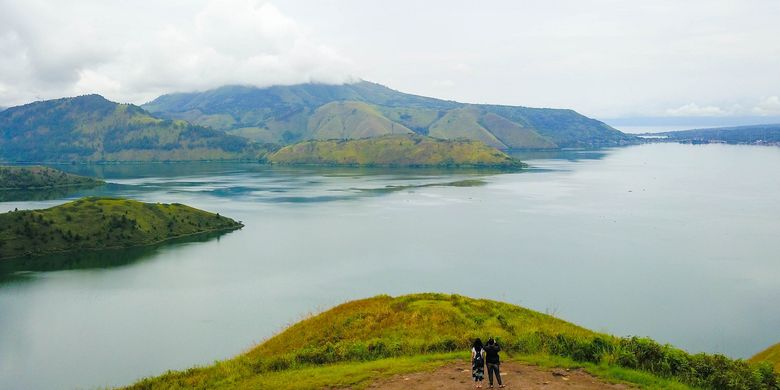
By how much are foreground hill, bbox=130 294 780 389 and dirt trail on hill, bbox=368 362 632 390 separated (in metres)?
0.72

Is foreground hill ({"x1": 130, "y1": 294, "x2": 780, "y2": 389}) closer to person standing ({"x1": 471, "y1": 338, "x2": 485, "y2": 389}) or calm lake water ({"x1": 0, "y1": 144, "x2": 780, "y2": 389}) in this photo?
person standing ({"x1": 471, "y1": 338, "x2": 485, "y2": 389})

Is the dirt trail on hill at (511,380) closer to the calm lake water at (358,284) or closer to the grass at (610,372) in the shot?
the grass at (610,372)

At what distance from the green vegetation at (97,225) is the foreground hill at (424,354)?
451 feet

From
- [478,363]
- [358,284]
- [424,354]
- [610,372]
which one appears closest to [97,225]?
[358,284]

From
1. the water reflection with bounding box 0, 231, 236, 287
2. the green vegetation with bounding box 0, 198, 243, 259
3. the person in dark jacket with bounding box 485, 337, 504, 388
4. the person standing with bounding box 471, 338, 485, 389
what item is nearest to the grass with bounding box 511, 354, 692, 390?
the person in dark jacket with bounding box 485, 337, 504, 388

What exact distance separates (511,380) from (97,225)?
549 feet

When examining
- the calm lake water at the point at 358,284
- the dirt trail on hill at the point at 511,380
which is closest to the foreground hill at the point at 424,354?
the dirt trail on hill at the point at 511,380

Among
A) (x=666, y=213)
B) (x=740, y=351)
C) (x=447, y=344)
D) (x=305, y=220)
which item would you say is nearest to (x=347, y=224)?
(x=305, y=220)

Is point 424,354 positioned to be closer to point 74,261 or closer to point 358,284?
point 358,284

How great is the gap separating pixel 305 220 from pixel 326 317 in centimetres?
15129

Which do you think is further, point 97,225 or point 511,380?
point 97,225

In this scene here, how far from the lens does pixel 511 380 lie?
88.7 ft

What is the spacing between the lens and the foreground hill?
26.7 metres

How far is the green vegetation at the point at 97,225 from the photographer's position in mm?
151625
